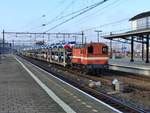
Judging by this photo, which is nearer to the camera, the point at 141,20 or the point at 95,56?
the point at 95,56

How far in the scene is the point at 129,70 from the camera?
43.3 m

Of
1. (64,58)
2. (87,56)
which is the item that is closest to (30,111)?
(87,56)

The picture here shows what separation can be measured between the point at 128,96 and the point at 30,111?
7.70m

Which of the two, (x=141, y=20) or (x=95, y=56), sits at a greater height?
(x=141, y=20)

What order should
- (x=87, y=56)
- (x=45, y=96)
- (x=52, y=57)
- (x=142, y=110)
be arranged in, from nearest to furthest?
(x=142, y=110) < (x=45, y=96) < (x=87, y=56) < (x=52, y=57)

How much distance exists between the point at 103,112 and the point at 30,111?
228 cm

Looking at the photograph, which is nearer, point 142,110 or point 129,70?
point 142,110

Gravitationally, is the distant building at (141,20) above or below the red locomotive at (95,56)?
above

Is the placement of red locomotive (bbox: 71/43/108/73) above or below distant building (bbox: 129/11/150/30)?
below

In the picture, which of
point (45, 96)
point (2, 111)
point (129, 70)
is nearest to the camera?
point (2, 111)

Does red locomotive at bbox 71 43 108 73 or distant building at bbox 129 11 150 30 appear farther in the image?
distant building at bbox 129 11 150 30

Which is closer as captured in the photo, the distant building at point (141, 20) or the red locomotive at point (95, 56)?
the red locomotive at point (95, 56)

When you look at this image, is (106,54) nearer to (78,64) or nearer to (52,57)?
(78,64)

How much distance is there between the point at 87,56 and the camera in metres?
35.9
